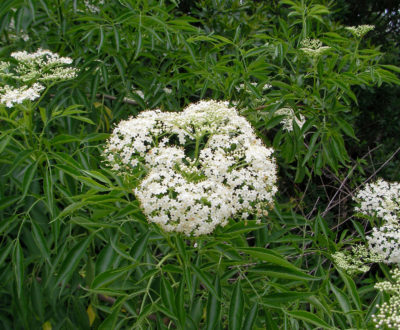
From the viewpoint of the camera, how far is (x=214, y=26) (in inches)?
149

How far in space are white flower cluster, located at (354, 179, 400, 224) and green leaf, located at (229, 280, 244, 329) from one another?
969mm

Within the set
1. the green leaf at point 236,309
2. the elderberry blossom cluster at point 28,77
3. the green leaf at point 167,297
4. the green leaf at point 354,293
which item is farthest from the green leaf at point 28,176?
the green leaf at point 354,293

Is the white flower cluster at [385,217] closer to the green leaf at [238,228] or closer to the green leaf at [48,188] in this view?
the green leaf at [238,228]

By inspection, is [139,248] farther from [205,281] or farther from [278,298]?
[278,298]

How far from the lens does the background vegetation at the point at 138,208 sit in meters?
1.43

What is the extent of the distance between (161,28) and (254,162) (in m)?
1.11

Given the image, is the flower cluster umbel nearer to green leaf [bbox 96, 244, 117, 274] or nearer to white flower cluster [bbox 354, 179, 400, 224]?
white flower cluster [bbox 354, 179, 400, 224]

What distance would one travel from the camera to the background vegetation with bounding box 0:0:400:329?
143 cm

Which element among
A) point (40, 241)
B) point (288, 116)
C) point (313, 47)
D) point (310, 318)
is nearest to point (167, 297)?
point (310, 318)

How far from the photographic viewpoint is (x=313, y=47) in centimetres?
242

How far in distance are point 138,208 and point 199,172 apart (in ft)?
0.81

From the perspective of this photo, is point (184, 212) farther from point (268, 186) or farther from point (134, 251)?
point (268, 186)

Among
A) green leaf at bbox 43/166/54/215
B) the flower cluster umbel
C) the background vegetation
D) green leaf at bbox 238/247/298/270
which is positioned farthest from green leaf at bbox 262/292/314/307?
green leaf at bbox 43/166/54/215

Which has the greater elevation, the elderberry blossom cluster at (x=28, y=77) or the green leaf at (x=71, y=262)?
the elderberry blossom cluster at (x=28, y=77)
